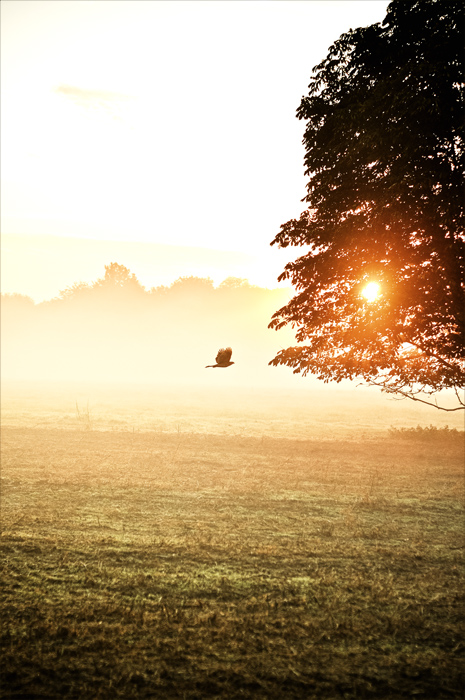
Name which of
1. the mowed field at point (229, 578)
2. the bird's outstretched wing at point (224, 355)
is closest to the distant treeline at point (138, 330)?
the mowed field at point (229, 578)

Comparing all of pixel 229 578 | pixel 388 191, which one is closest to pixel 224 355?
pixel 229 578

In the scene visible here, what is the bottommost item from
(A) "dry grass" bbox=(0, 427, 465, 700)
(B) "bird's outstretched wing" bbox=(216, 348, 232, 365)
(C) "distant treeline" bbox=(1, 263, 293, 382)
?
(A) "dry grass" bbox=(0, 427, 465, 700)

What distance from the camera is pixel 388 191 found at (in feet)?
40.5

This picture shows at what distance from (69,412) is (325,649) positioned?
3114 cm

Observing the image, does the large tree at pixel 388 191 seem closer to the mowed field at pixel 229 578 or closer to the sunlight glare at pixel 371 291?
the sunlight glare at pixel 371 291

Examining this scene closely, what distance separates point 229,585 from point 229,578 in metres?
0.29

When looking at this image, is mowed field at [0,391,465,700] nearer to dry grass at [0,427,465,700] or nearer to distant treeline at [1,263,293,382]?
dry grass at [0,427,465,700]

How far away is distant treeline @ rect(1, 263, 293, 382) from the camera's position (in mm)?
103000

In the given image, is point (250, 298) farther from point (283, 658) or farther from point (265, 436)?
point (283, 658)

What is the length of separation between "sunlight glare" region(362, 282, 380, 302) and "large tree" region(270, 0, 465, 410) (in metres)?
0.04

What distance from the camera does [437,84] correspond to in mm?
11664

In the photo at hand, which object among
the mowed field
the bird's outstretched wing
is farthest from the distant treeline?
the bird's outstretched wing

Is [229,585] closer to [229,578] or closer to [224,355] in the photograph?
[229,578]

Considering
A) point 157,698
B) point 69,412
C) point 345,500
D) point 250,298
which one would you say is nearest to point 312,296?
point 345,500
